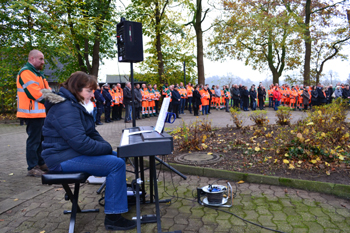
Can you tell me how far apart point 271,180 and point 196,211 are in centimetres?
157

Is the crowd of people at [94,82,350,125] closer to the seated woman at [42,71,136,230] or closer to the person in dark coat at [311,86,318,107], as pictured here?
the person in dark coat at [311,86,318,107]

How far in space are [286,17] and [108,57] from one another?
16492 mm

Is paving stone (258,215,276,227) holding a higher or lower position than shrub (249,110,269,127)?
lower

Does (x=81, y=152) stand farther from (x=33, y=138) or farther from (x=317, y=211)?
(x=317, y=211)

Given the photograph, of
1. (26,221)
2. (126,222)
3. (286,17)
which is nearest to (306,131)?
(126,222)

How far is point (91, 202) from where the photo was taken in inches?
167

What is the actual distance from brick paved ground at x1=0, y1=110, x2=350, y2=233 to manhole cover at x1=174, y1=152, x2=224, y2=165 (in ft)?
2.28

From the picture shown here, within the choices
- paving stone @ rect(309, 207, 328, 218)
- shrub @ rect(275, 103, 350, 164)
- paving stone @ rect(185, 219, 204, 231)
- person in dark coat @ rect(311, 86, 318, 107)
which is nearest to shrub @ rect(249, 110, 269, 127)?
shrub @ rect(275, 103, 350, 164)

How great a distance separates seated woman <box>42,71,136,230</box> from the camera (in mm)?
3182

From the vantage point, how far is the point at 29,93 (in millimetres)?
5180

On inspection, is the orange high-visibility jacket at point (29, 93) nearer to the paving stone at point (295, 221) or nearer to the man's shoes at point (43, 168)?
the man's shoes at point (43, 168)

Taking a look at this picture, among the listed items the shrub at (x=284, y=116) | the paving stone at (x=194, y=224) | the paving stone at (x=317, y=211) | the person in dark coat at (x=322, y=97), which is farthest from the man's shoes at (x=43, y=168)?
the person in dark coat at (x=322, y=97)

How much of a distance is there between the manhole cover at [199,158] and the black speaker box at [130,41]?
2.32m

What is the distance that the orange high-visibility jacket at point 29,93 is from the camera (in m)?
5.14
